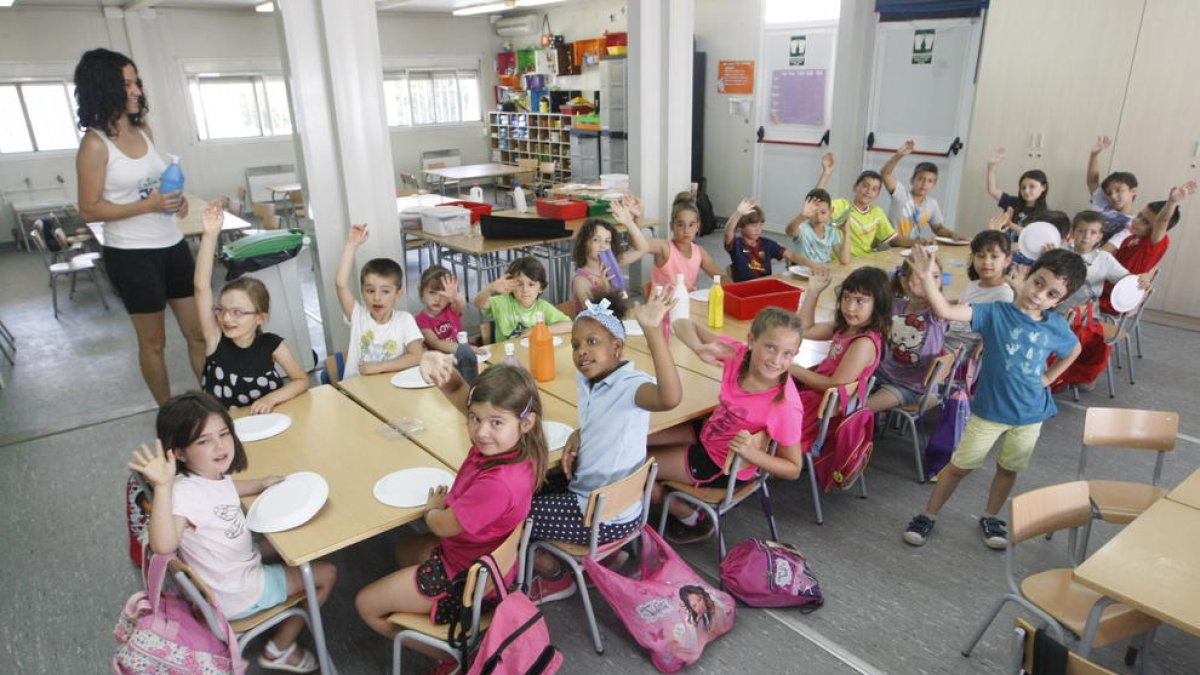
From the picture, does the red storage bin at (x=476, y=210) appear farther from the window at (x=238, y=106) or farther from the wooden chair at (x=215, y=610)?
the window at (x=238, y=106)

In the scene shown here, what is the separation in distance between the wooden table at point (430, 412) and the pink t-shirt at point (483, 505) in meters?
0.27

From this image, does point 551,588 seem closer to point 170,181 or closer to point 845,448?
point 845,448

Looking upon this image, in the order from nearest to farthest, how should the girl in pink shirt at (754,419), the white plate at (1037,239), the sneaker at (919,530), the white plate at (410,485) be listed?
the white plate at (410,485)
the girl in pink shirt at (754,419)
the sneaker at (919,530)
the white plate at (1037,239)

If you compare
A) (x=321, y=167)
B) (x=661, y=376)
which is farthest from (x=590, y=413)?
(x=321, y=167)

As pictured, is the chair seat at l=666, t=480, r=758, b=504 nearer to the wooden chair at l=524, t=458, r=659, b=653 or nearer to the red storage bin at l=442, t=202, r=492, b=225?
the wooden chair at l=524, t=458, r=659, b=653

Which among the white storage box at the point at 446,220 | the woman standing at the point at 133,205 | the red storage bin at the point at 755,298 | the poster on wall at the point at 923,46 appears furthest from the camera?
the poster on wall at the point at 923,46

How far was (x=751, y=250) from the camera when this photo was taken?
4.79 meters

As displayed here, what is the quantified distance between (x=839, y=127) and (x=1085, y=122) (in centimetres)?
245

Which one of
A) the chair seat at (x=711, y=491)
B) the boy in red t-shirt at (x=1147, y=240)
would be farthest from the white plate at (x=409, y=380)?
the boy in red t-shirt at (x=1147, y=240)

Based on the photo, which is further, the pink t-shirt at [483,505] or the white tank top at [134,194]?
the white tank top at [134,194]

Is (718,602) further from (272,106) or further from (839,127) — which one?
(272,106)

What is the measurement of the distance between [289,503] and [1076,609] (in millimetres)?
2302

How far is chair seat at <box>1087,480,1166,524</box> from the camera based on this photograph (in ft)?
7.60

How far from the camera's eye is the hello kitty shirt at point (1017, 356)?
9.14ft
